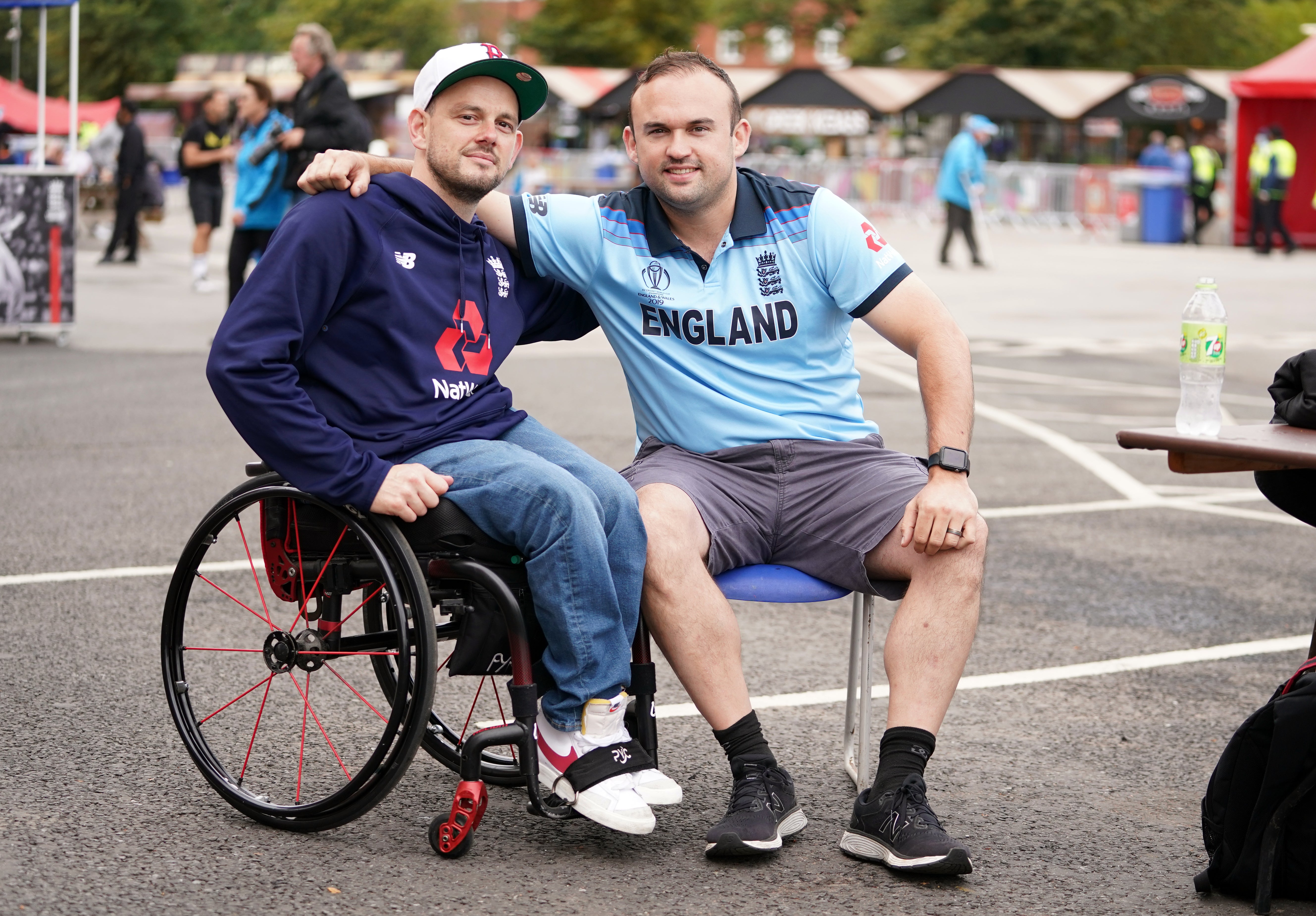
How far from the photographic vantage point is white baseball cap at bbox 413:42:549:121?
11.6 ft

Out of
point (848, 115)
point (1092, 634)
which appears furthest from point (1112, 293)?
point (848, 115)

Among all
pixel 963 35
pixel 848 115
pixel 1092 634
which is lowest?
pixel 1092 634

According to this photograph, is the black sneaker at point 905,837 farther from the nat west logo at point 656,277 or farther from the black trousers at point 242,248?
the black trousers at point 242,248

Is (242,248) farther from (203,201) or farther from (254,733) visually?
(254,733)

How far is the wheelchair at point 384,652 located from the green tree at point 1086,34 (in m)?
57.5

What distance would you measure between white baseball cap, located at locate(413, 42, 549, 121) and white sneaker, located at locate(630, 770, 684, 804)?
1560mm

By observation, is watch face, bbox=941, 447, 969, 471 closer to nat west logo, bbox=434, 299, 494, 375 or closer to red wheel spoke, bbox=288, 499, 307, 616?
nat west logo, bbox=434, 299, 494, 375

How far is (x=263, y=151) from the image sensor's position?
11.2 metres

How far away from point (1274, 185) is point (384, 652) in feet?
76.8

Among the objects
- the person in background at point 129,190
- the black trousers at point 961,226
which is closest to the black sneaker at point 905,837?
the person in background at point 129,190

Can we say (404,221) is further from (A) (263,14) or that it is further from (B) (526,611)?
(A) (263,14)

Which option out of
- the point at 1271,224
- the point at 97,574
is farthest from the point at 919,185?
the point at 97,574

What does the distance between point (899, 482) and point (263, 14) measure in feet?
291

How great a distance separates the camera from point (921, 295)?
377 cm
